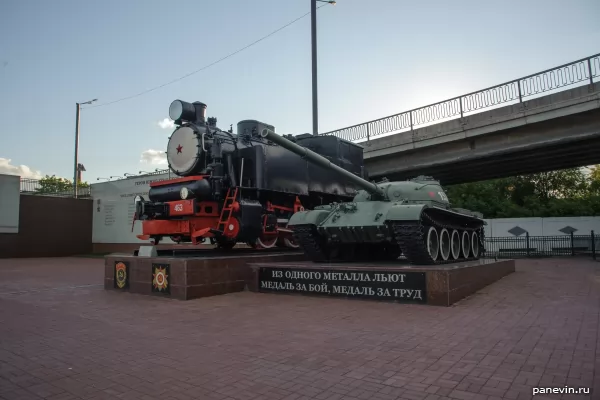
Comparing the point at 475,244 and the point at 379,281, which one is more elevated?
the point at 475,244

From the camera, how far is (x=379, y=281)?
8.00m

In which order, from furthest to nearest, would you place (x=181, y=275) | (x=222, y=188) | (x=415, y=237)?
Result: (x=222, y=188)
(x=181, y=275)
(x=415, y=237)

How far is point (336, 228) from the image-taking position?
9.58 metres

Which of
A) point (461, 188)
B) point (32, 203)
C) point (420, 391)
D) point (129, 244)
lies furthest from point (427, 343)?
point (461, 188)

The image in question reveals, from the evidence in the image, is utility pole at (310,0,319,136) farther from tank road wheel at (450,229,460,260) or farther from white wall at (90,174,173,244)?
white wall at (90,174,173,244)

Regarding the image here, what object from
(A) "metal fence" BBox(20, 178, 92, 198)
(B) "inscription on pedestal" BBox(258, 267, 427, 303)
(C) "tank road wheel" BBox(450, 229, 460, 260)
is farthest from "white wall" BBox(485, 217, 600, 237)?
(A) "metal fence" BBox(20, 178, 92, 198)

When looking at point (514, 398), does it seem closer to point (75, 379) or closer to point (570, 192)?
point (75, 379)

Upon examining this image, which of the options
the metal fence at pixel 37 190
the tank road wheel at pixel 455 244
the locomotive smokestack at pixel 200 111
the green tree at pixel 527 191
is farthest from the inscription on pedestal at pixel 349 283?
the green tree at pixel 527 191

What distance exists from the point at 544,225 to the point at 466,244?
14.3 meters

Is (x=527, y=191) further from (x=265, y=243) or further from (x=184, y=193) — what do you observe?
(x=184, y=193)

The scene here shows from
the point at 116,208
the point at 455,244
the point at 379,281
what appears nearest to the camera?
the point at 379,281

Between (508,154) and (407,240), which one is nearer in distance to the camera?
(407,240)

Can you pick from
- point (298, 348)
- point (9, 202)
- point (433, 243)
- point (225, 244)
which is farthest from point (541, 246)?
point (9, 202)

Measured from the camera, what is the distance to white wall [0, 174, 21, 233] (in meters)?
23.9
